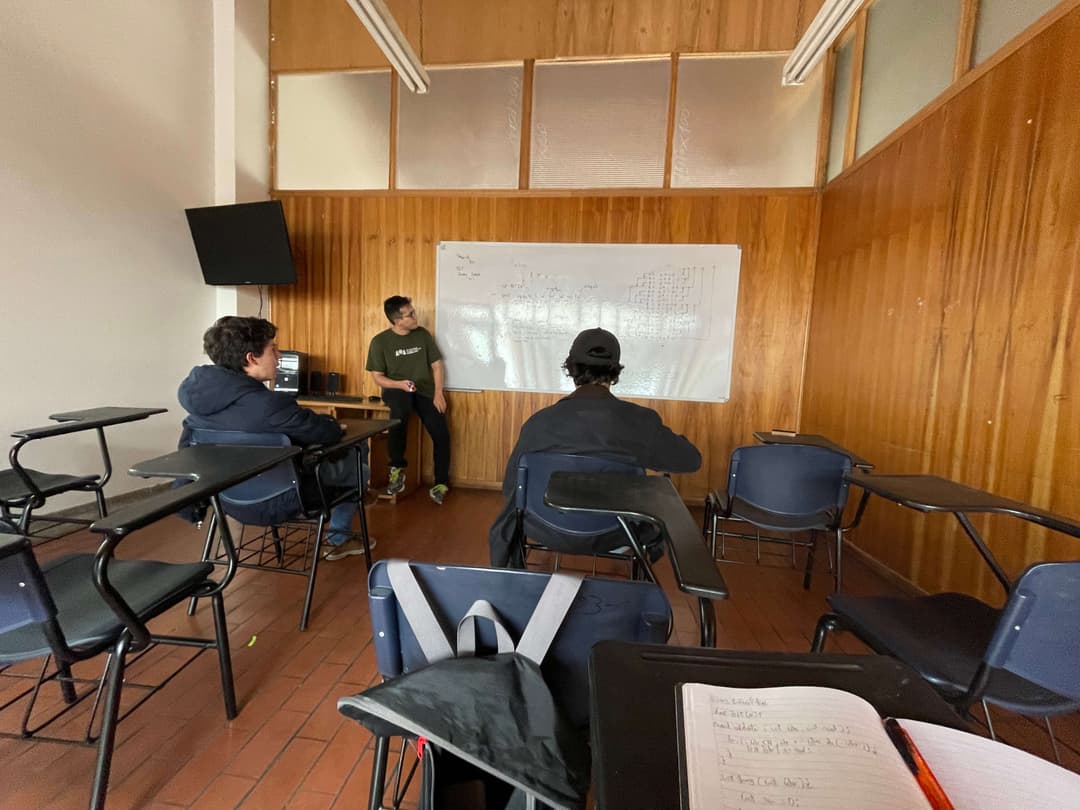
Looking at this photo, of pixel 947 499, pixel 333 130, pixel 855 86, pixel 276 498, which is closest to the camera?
pixel 947 499

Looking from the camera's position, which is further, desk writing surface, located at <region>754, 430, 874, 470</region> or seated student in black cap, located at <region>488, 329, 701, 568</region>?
desk writing surface, located at <region>754, 430, 874, 470</region>

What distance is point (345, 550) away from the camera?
2543 mm

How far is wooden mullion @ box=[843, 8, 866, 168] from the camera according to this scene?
2.90m

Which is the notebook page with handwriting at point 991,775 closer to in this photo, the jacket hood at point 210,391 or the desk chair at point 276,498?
the desk chair at point 276,498

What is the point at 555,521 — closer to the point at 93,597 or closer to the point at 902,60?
the point at 93,597

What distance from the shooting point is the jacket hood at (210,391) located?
5.71 feet

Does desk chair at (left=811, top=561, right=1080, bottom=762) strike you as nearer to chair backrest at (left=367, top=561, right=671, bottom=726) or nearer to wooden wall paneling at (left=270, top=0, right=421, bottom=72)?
chair backrest at (left=367, top=561, right=671, bottom=726)

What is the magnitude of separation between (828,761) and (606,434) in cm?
128

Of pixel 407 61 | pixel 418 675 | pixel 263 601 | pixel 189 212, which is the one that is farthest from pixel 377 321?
pixel 418 675

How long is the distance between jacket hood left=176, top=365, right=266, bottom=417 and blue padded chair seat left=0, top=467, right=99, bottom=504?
3.03ft

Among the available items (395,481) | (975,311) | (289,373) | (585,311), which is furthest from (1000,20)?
(289,373)

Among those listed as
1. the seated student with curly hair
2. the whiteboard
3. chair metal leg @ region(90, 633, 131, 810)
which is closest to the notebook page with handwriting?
chair metal leg @ region(90, 633, 131, 810)

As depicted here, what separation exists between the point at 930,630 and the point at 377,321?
3747 millimetres

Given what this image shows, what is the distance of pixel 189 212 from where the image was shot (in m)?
3.38
